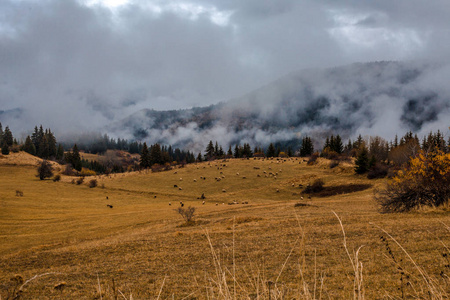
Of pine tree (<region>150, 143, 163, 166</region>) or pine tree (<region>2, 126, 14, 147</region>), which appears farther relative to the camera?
pine tree (<region>2, 126, 14, 147</region>)

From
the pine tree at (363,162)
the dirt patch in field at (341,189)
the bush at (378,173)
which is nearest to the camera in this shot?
the dirt patch in field at (341,189)

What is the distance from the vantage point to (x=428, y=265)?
6852mm

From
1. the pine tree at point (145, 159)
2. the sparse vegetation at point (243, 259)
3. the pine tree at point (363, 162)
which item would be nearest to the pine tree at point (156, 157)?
the pine tree at point (145, 159)

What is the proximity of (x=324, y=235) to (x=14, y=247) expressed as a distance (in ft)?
71.8

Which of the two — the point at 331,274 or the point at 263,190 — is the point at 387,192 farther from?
the point at 263,190

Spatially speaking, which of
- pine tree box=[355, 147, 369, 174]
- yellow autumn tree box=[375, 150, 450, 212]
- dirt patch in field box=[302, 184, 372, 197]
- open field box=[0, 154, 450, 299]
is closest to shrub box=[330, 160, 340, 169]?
pine tree box=[355, 147, 369, 174]

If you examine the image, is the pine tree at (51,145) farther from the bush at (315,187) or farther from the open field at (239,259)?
the bush at (315,187)

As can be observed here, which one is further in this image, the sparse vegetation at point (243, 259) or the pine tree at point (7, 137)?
the pine tree at point (7, 137)

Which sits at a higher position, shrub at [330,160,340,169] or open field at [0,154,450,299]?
shrub at [330,160,340,169]

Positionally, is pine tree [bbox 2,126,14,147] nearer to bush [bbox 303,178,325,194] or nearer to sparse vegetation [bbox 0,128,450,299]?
sparse vegetation [bbox 0,128,450,299]

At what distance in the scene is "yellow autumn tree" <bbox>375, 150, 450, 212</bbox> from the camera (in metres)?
16.9

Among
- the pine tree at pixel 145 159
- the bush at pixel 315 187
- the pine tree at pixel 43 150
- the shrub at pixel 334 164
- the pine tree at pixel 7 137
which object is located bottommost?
the bush at pixel 315 187

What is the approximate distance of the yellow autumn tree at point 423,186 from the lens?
55.4 ft

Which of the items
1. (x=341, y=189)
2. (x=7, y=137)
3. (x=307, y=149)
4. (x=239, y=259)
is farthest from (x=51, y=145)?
(x=239, y=259)
